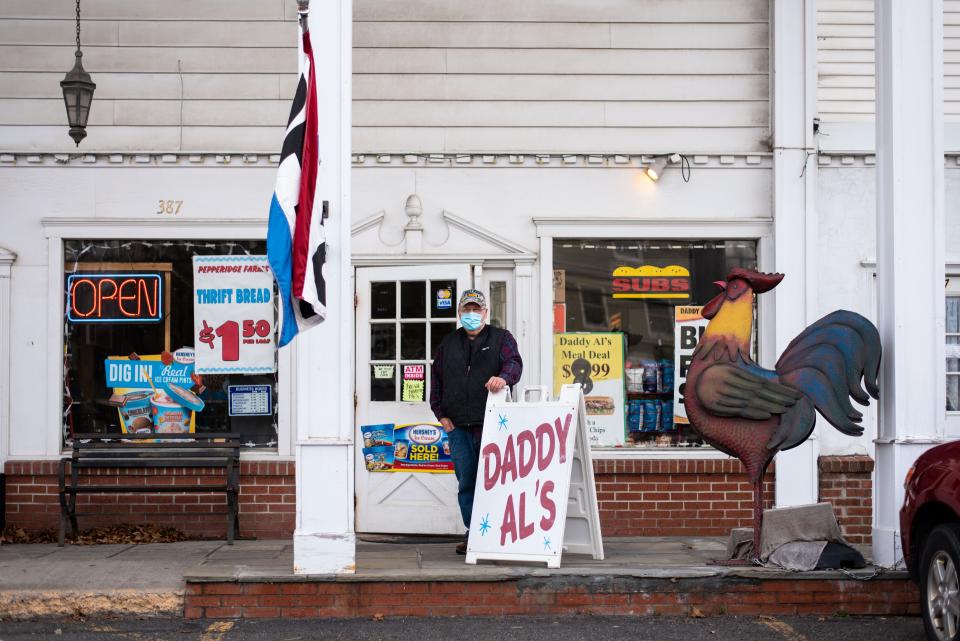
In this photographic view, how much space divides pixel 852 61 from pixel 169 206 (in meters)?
5.86

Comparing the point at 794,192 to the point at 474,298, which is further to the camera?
the point at 794,192

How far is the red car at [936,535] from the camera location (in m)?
5.89

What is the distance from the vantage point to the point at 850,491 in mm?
9547

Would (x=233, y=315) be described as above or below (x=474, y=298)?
below

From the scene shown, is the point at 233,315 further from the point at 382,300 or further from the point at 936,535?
the point at 936,535

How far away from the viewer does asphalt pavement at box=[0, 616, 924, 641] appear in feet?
21.6

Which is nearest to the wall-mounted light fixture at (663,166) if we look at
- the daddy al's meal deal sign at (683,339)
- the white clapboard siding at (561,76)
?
the white clapboard siding at (561,76)

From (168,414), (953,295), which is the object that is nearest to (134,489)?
(168,414)

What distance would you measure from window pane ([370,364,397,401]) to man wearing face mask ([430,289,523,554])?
1.30 meters

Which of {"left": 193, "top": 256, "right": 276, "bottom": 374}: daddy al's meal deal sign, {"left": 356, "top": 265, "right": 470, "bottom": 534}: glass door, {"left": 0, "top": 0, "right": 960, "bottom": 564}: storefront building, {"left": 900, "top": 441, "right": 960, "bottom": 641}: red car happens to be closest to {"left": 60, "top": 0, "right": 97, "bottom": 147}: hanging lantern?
{"left": 0, "top": 0, "right": 960, "bottom": 564}: storefront building

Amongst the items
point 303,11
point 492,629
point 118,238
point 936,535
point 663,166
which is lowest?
point 492,629

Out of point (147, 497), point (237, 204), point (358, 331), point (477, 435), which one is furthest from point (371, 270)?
point (147, 497)

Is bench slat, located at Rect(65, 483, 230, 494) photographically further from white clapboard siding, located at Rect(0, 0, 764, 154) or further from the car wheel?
the car wheel

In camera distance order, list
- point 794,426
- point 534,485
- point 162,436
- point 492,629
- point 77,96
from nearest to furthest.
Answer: point 492,629
point 794,426
point 534,485
point 77,96
point 162,436
